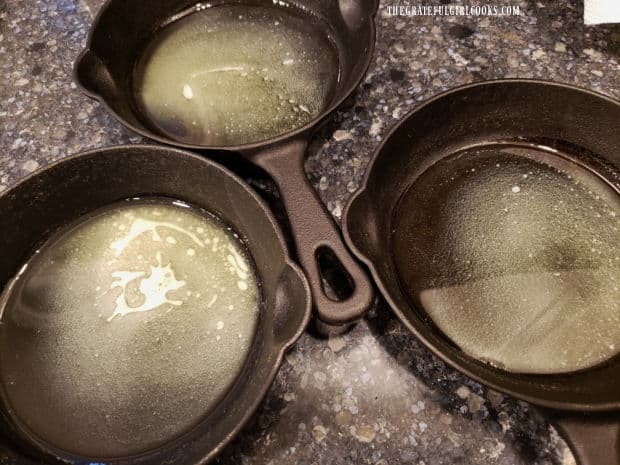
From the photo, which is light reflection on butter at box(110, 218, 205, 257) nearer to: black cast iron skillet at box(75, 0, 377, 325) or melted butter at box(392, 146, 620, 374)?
black cast iron skillet at box(75, 0, 377, 325)

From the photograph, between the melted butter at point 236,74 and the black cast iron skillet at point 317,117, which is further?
the melted butter at point 236,74

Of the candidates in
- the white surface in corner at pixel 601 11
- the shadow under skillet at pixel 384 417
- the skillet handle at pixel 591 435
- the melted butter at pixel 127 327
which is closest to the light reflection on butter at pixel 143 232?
the melted butter at pixel 127 327

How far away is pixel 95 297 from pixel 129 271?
93 mm

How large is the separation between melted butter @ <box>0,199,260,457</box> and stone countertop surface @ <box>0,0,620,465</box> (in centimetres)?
13

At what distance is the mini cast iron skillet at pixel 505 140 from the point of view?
33.7 inches

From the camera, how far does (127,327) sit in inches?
44.8

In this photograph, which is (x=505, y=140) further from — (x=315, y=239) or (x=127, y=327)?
(x=127, y=327)

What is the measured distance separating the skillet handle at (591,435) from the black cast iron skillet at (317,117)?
0.39 metres

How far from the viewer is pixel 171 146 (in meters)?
1.14

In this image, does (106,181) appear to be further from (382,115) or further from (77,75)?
(382,115)

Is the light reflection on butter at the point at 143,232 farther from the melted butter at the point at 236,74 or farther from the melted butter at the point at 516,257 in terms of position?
the melted butter at the point at 516,257

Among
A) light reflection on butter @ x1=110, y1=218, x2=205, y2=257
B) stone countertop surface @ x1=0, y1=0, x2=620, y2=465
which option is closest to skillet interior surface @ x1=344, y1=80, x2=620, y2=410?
stone countertop surface @ x1=0, y1=0, x2=620, y2=465

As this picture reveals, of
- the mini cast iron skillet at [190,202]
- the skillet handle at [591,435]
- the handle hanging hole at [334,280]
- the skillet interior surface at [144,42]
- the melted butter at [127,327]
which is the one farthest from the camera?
the skillet interior surface at [144,42]

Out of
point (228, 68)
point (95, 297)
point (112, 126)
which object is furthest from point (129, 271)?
point (228, 68)
